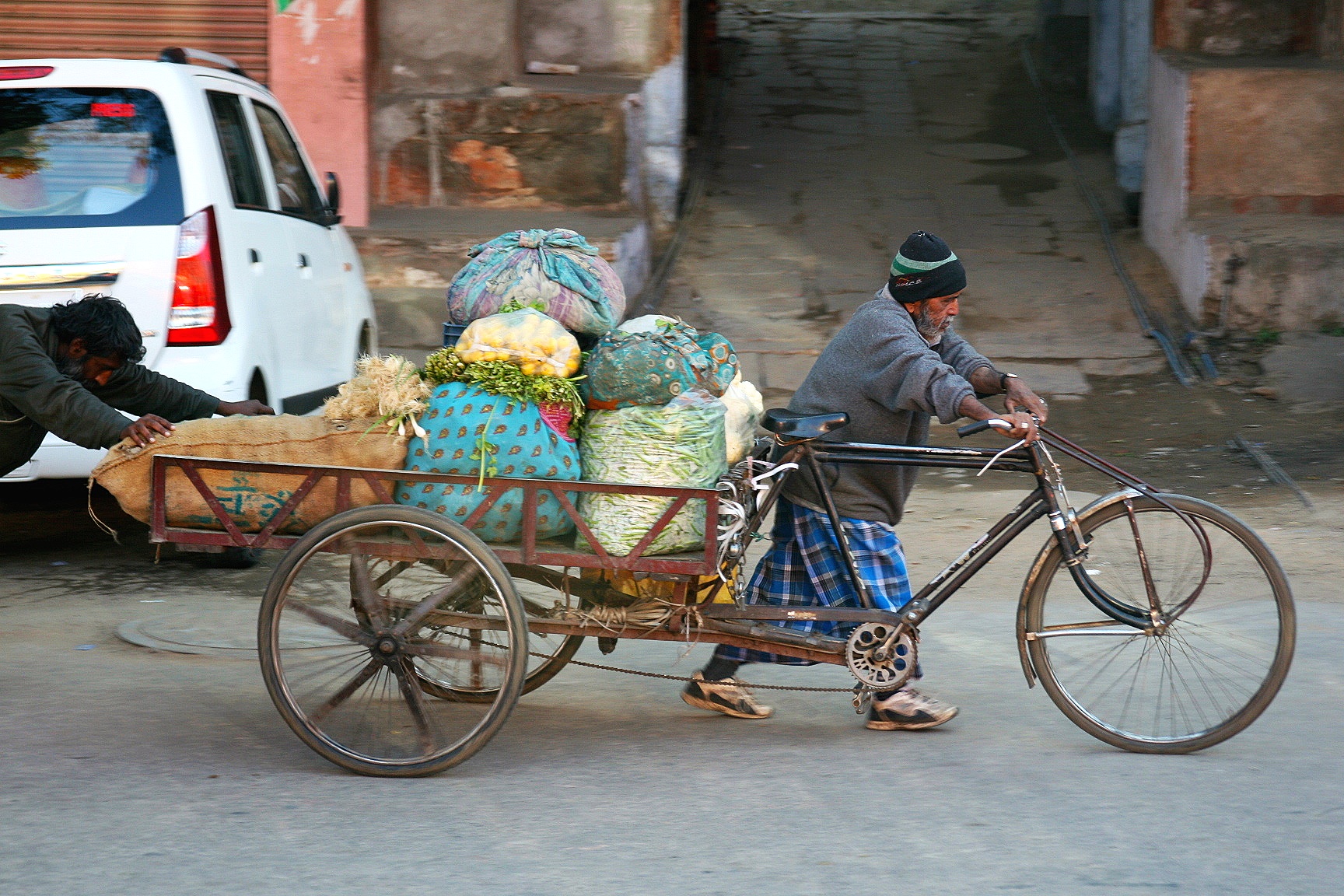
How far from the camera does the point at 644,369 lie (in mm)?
3578

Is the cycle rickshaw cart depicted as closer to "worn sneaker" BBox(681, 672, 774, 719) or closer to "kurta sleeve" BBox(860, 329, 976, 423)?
"kurta sleeve" BBox(860, 329, 976, 423)

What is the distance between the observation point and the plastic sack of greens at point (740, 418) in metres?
3.99

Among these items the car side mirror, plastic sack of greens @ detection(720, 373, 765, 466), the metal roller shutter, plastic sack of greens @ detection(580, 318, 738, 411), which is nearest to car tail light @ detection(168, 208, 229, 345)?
the car side mirror

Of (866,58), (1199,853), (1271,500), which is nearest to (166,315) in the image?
(1199,853)

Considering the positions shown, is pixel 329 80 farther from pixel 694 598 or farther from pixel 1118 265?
pixel 694 598

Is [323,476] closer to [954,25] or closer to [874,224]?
[874,224]

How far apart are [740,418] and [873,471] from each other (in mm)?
404

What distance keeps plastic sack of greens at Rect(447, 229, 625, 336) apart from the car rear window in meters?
1.72

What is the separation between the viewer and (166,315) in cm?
509

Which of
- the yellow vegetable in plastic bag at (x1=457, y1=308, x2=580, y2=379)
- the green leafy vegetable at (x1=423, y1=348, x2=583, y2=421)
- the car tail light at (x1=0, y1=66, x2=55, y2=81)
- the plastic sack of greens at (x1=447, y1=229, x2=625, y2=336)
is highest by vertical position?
the car tail light at (x1=0, y1=66, x2=55, y2=81)

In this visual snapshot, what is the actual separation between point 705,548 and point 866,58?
1274cm

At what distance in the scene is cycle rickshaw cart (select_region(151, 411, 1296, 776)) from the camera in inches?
138

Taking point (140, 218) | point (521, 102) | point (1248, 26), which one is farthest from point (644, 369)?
point (1248, 26)

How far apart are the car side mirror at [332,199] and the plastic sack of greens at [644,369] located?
3.19 m
